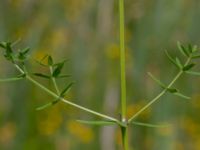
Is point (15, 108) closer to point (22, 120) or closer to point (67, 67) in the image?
point (22, 120)

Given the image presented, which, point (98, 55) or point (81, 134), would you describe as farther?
point (81, 134)

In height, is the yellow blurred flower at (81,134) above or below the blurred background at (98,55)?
below

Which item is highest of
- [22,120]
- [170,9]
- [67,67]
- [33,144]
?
[170,9]

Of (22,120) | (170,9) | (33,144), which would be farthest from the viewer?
(33,144)

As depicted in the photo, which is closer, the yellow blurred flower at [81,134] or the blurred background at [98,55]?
the blurred background at [98,55]

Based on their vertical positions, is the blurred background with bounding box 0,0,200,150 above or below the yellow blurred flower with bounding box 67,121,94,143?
above

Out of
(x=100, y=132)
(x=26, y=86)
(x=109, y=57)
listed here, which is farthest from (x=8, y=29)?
(x=100, y=132)

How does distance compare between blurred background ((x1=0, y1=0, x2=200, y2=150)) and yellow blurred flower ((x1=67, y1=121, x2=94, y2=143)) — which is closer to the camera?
blurred background ((x1=0, y1=0, x2=200, y2=150))

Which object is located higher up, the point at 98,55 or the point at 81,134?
the point at 98,55
